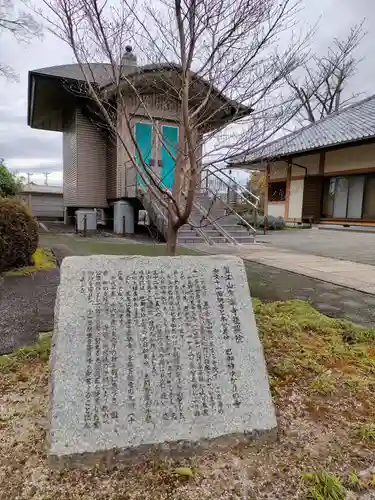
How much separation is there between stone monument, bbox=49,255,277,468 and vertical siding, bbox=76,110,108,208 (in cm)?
1206

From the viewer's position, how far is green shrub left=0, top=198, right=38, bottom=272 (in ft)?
17.1

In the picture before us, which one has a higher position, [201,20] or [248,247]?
[201,20]

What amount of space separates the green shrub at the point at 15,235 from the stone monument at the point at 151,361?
3.40 metres

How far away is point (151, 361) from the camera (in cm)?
204

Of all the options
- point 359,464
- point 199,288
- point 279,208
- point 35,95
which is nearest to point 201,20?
point 199,288

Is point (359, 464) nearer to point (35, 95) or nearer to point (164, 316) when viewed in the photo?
point (164, 316)

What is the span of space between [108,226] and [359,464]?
1364 cm

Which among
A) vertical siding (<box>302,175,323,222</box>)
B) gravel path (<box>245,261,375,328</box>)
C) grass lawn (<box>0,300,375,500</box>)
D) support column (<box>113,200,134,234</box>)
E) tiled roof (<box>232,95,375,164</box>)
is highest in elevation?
tiled roof (<box>232,95,375,164</box>)

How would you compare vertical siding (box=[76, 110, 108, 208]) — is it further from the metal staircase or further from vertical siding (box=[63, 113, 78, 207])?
the metal staircase

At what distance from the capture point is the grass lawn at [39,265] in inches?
211

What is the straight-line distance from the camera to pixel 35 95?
13.0m

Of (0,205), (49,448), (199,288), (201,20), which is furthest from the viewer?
(0,205)

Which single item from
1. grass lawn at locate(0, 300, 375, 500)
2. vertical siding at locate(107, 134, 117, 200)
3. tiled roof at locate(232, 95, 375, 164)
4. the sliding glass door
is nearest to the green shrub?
grass lawn at locate(0, 300, 375, 500)

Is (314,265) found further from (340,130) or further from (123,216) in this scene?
(340,130)
